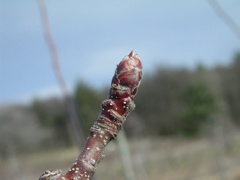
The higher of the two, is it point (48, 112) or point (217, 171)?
point (48, 112)

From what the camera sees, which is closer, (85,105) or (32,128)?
(32,128)

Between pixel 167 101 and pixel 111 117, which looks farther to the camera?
pixel 167 101

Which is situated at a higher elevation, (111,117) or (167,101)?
(167,101)

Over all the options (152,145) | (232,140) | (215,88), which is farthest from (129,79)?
(215,88)

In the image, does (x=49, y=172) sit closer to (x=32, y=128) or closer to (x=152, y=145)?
(x=32, y=128)

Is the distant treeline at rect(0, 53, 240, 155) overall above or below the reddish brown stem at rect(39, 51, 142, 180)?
above

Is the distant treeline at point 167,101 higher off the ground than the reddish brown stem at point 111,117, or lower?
higher

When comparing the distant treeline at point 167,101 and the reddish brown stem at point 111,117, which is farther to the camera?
the distant treeline at point 167,101

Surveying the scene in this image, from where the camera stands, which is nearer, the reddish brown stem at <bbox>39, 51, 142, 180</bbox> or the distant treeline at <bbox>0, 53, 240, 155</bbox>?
the reddish brown stem at <bbox>39, 51, 142, 180</bbox>
